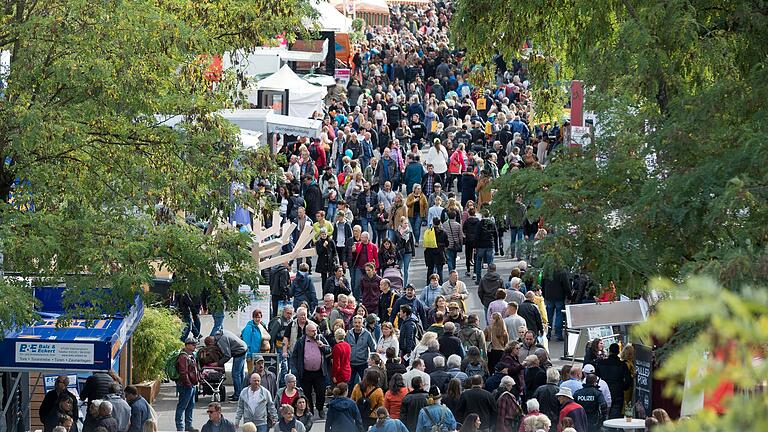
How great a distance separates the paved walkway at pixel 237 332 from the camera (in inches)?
703

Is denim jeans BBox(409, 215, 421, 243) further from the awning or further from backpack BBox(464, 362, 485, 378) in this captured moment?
the awning

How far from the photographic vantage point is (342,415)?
1519 cm

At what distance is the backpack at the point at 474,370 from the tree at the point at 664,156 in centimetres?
471

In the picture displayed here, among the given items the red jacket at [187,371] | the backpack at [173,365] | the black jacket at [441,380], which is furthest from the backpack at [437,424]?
the backpack at [173,365]

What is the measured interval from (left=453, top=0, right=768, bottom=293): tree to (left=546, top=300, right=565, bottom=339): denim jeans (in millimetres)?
9720

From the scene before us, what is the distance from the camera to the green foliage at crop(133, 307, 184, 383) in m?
18.3

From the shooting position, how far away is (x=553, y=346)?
21641mm

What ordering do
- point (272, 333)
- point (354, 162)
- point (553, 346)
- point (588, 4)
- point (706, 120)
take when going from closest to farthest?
point (706, 120), point (588, 4), point (272, 333), point (553, 346), point (354, 162)

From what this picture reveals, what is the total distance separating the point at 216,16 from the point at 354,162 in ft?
53.1

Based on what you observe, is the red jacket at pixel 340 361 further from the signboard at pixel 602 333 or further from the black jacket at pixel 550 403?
the black jacket at pixel 550 403

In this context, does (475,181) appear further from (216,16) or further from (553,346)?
(216,16)

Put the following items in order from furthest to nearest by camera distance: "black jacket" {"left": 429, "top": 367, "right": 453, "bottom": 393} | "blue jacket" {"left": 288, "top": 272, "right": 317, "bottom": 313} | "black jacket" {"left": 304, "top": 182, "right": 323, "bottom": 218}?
"black jacket" {"left": 304, "top": 182, "right": 323, "bottom": 218}, "blue jacket" {"left": 288, "top": 272, "right": 317, "bottom": 313}, "black jacket" {"left": 429, "top": 367, "right": 453, "bottom": 393}

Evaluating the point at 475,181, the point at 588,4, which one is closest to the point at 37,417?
the point at 588,4

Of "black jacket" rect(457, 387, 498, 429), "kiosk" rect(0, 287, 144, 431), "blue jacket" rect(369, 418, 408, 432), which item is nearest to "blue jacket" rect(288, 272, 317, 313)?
"kiosk" rect(0, 287, 144, 431)
